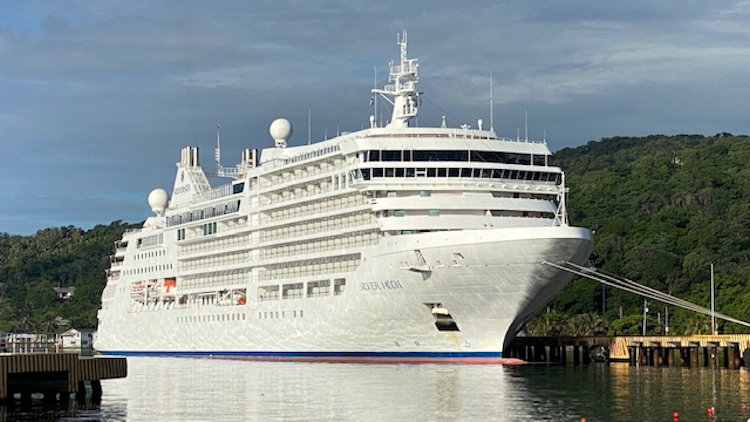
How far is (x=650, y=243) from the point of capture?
12356 cm

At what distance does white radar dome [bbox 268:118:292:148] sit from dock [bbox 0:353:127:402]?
39264 millimetres

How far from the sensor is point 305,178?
249ft

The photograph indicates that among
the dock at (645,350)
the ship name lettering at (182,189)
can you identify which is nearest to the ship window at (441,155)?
the dock at (645,350)

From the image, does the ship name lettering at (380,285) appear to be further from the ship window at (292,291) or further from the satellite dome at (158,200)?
the satellite dome at (158,200)

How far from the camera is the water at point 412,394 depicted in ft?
140

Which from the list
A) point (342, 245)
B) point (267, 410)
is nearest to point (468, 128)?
point (342, 245)

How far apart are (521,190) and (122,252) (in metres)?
43.9

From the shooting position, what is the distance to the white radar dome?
8612 centimetres

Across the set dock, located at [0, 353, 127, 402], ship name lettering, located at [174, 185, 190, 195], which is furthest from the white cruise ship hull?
ship name lettering, located at [174, 185, 190, 195]

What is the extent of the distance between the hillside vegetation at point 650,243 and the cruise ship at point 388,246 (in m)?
28.6

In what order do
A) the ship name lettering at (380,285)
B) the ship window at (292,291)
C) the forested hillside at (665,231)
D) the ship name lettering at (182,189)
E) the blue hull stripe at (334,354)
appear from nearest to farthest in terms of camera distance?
the blue hull stripe at (334,354), the ship name lettering at (380,285), the ship window at (292,291), the ship name lettering at (182,189), the forested hillside at (665,231)

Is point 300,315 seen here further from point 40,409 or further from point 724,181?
point 724,181

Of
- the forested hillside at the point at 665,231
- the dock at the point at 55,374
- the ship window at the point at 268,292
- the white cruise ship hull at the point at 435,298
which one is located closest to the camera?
the dock at the point at 55,374

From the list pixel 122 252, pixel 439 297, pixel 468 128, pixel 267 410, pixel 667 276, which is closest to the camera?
pixel 267 410
